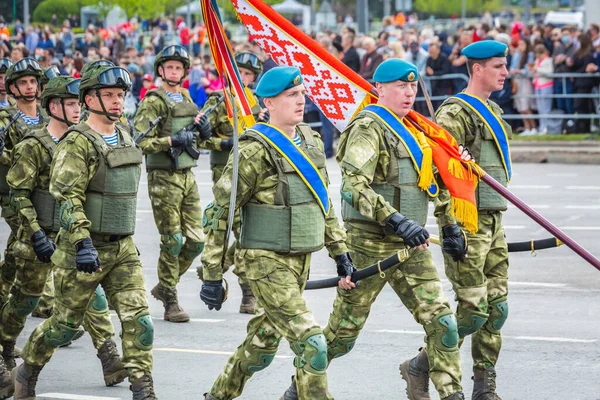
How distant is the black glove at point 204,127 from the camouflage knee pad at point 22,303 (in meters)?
2.71

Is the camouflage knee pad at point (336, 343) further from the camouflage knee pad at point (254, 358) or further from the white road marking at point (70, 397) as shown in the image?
the white road marking at point (70, 397)

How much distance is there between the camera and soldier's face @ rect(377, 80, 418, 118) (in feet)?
24.1

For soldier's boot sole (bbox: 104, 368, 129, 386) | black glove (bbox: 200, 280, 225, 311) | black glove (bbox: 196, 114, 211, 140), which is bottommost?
soldier's boot sole (bbox: 104, 368, 129, 386)

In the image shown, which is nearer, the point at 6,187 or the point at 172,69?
the point at 6,187

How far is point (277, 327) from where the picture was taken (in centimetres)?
675

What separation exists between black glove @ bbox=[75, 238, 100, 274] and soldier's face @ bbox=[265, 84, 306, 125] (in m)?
1.30

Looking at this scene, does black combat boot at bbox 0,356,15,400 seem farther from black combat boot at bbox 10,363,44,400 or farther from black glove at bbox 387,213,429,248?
black glove at bbox 387,213,429,248

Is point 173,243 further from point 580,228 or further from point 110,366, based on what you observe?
point 580,228

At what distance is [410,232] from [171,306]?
4.18 m

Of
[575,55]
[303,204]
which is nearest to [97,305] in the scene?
[303,204]

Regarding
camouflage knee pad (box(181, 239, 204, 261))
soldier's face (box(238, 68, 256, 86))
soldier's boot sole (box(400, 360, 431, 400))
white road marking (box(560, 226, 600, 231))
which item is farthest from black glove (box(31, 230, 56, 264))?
white road marking (box(560, 226, 600, 231))

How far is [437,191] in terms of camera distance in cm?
759

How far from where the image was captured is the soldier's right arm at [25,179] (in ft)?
27.0

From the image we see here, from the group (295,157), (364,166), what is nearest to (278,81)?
(295,157)
